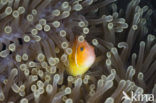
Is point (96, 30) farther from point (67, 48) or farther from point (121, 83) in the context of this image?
point (121, 83)

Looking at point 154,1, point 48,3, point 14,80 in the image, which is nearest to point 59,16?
point 48,3

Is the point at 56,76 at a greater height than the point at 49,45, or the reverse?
the point at 49,45

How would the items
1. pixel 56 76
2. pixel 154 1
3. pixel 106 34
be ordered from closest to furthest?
pixel 56 76, pixel 106 34, pixel 154 1
